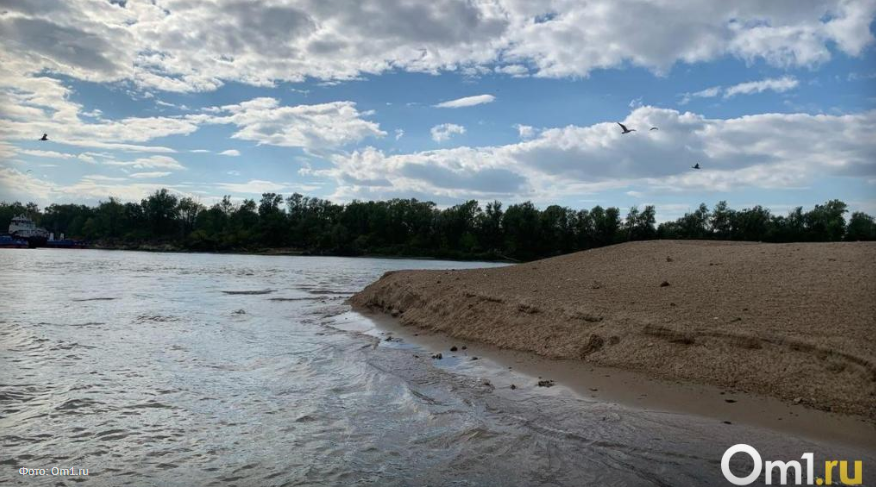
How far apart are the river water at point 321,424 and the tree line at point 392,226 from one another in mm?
80635

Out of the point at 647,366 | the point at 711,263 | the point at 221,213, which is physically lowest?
the point at 647,366

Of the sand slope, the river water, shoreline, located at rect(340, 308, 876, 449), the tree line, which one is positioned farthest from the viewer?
the tree line

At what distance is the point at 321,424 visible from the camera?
6.19 meters

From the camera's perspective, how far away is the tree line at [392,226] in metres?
91.2

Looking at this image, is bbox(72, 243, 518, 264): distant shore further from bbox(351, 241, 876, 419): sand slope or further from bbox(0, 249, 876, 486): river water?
bbox(0, 249, 876, 486): river water

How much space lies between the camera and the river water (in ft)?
15.6

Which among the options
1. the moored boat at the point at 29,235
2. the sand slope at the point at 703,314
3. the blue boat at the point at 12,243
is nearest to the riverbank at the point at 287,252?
the moored boat at the point at 29,235

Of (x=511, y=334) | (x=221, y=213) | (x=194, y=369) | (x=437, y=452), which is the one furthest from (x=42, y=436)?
(x=221, y=213)

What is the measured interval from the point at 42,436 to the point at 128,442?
1.02m

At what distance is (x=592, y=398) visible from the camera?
22.2ft

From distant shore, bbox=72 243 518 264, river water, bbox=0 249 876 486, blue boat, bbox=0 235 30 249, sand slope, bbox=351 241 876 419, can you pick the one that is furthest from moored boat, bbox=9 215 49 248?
sand slope, bbox=351 241 876 419

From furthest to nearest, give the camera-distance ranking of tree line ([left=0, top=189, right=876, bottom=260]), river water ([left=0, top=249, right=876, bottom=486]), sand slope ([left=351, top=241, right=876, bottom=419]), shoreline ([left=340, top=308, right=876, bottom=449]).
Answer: tree line ([left=0, top=189, right=876, bottom=260]) → sand slope ([left=351, top=241, right=876, bottom=419]) → shoreline ([left=340, top=308, right=876, bottom=449]) → river water ([left=0, top=249, right=876, bottom=486])

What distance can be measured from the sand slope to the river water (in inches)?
46.8

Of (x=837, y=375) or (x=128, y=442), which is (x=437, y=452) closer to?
(x=128, y=442)
